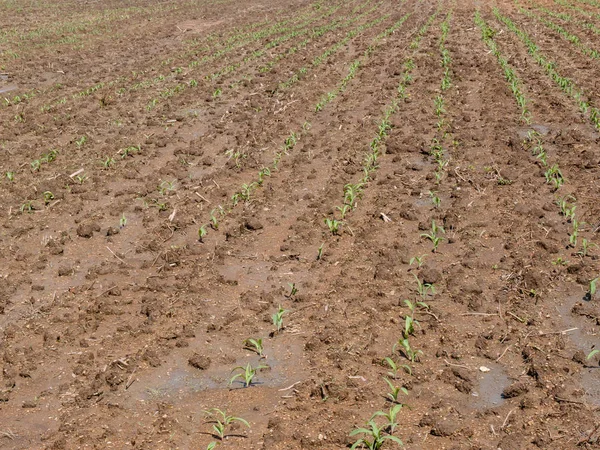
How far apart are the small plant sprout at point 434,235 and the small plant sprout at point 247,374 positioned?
8.82 ft

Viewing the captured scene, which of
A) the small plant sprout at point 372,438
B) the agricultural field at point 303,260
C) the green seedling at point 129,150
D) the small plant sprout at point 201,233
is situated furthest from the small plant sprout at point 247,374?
the green seedling at point 129,150

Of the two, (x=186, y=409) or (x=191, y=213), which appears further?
(x=191, y=213)

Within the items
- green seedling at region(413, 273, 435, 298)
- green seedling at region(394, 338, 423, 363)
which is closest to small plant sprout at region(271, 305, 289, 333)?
green seedling at region(394, 338, 423, 363)

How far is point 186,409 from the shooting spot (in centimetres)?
479

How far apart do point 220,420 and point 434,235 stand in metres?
3.58

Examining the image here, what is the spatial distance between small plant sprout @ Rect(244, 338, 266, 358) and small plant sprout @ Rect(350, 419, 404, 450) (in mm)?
1242

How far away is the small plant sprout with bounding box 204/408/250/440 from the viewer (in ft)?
14.6

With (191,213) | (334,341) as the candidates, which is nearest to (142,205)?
(191,213)

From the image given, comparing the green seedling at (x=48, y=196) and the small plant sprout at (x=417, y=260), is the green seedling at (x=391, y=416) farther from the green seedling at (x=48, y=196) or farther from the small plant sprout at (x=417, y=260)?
the green seedling at (x=48, y=196)

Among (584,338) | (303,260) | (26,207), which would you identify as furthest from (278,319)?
(26,207)

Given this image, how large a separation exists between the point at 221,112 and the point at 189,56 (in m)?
5.72

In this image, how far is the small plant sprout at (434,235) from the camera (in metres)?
6.98

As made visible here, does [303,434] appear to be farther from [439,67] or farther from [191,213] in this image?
[439,67]

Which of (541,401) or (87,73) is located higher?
(87,73)
